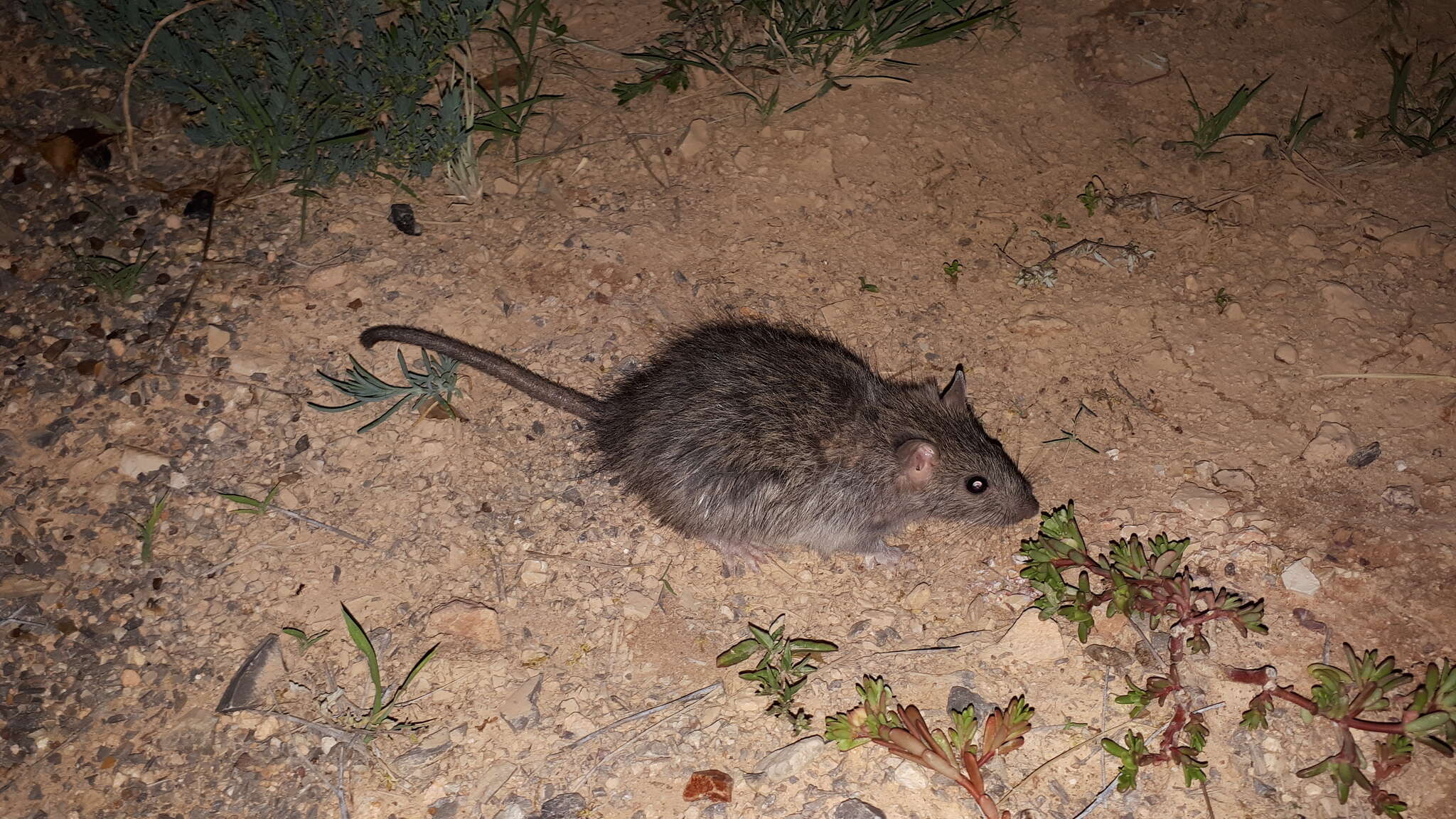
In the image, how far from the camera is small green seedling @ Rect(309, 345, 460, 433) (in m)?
3.98

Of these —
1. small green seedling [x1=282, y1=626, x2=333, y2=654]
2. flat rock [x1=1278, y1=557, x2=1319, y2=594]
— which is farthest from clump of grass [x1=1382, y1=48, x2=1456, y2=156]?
small green seedling [x1=282, y1=626, x2=333, y2=654]

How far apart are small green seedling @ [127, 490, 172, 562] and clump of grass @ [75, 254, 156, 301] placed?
45.6 inches

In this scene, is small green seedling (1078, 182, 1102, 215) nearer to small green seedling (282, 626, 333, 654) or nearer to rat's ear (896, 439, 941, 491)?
rat's ear (896, 439, 941, 491)

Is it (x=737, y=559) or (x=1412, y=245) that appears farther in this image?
(x=1412, y=245)

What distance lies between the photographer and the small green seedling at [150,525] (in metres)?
3.60

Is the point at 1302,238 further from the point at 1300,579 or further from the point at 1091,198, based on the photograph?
the point at 1300,579

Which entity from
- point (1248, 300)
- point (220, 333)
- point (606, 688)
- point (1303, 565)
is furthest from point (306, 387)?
point (1248, 300)

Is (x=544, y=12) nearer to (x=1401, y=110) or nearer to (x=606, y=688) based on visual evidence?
(x=606, y=688)

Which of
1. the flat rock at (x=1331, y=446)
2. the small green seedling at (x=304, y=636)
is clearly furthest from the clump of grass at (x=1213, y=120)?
the small green seedling at (x=304, y=636)

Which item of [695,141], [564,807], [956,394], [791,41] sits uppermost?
[791,41]

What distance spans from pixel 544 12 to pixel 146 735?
167 inches

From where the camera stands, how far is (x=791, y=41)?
507 centimetres

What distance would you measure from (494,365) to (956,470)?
2250 mm

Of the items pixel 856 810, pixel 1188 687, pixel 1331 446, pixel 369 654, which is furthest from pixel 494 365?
pixel 1331 446
